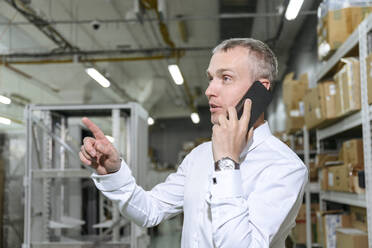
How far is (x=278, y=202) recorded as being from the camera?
99cm

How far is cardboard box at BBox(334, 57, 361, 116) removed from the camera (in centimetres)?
261

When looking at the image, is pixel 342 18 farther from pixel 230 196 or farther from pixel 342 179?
pixel 230 196

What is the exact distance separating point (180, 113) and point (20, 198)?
14630 millimetres

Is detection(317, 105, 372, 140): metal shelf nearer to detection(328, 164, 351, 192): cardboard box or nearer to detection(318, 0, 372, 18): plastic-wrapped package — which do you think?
detection(328, 164, 351, 192): cardboard box

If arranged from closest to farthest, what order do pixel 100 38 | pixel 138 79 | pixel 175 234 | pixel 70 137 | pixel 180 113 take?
1. pixel 70 137
2. pixel 175 234
3. pixel 100 38
4. pixel 138 79
5. pixel 180 113

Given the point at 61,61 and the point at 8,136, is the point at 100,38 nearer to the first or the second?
the point at 61,61

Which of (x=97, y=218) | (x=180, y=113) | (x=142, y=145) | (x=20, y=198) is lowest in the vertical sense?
(x=97, y=218)

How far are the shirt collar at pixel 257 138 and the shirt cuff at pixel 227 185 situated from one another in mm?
205

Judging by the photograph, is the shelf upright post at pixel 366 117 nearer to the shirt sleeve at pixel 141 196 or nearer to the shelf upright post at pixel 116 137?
the shirt sleeve at pixel 141 196

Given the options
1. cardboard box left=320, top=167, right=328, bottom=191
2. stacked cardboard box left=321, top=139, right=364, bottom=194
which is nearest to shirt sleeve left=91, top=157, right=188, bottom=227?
stacked cardboard box left=321, top=139, right=364, bottom=194

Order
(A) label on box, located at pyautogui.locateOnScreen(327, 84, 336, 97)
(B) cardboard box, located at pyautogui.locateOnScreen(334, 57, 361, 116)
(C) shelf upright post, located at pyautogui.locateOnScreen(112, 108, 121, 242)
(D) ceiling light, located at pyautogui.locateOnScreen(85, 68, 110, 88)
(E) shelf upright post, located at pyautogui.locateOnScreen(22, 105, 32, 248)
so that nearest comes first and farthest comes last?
1. (B) cardboard box, located at pyautogui.locateOnScreen(334, 57, 361, 116)
2. (A) label on box, located at pyautogui.locateOnScreen(327, 84, 336, 97)
3. (E) shelf upright post, located at pyautogui.locateOnScreen(22, 105, 32, 248)
4. (C) shelf upright post, located at pyautogui.locateOnScreen(112, 108, 121, 242)
5. (D) ceiling light, located at pyautogui.locateOnScreen(85, 68, 110, 88)

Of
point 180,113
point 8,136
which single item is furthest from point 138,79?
point 8,136

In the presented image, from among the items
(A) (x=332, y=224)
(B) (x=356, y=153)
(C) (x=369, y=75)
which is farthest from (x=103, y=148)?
(A) (x=332, y=224)

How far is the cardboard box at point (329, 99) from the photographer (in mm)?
3129
